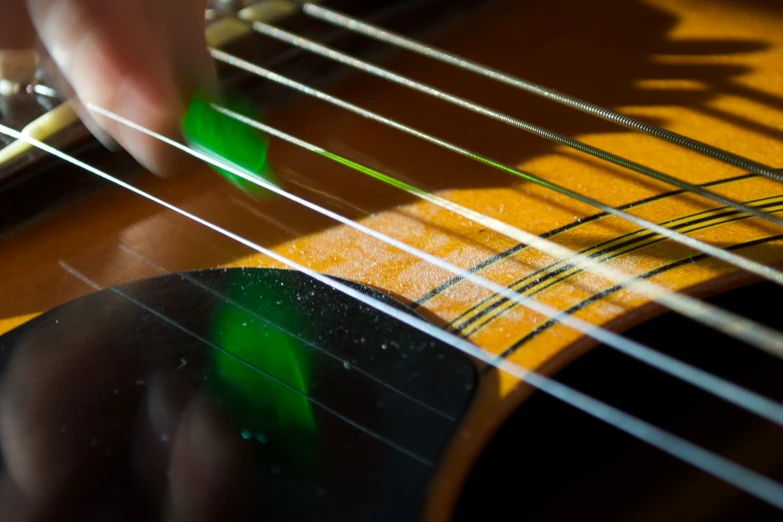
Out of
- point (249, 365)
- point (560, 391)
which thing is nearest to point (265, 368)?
point (249, 365)

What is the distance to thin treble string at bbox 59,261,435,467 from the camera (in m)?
0.52

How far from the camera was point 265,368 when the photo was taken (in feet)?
1.90

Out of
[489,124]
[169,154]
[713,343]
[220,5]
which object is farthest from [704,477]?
[220,5]

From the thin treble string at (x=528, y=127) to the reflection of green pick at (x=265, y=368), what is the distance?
227 mm

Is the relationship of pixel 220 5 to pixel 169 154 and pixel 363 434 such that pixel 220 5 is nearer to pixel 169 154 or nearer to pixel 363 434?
pixel 169 154

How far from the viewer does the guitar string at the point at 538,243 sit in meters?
0.56

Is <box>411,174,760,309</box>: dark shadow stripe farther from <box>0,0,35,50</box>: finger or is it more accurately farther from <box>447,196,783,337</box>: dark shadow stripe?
<box>0,0,35,50</box>: finger

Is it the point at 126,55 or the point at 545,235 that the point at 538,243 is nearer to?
the point at 545,235

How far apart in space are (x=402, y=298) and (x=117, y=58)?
0.78ft

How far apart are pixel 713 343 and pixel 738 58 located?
331 millimetres

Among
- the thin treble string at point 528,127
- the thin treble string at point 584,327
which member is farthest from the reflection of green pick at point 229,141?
the thin treble string at point 528,127

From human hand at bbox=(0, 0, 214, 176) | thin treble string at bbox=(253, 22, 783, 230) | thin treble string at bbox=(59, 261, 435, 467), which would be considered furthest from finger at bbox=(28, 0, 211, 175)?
thin treble string at bbox=(253, 22, 783, 230)

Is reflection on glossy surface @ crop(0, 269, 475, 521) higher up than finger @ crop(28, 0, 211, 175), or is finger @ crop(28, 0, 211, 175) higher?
finger @ crop(28, 0, 211, 175)

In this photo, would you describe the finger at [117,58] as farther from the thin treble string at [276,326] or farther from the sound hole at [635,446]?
the sound hole at [635,446]
